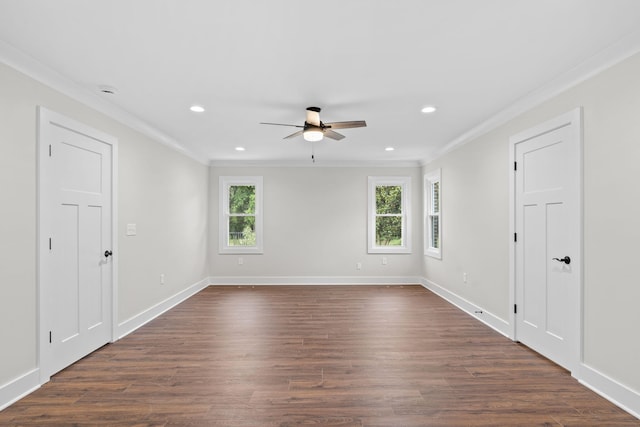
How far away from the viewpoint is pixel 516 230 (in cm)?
348

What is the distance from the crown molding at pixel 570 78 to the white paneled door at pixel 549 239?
276mm

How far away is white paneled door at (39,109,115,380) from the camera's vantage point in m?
2.60

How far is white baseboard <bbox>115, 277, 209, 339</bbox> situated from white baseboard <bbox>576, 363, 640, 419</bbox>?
14.8ft

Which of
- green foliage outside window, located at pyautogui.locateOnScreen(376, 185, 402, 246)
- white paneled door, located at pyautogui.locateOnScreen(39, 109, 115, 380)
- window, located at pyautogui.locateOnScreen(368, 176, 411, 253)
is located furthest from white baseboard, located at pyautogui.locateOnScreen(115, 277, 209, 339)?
green foliage outside window, located at pyautogui.locateOnScreen(376, 185, 402, 246)

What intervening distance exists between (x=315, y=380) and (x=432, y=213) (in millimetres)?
4433

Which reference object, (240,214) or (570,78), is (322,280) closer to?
(240,214)

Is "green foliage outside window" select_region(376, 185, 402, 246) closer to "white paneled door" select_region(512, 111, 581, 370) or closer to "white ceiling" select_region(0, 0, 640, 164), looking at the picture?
"white ceiling" select_region(0, 0, 640, 164)

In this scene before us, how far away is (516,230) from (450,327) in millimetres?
1422

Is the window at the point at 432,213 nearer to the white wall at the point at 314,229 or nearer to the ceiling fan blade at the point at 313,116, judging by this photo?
the white wall at the point at 314,229

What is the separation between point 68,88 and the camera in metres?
2.79

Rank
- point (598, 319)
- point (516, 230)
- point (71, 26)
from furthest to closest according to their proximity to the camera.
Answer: point (516, 230) < point (598, 319) < point (71, 26)

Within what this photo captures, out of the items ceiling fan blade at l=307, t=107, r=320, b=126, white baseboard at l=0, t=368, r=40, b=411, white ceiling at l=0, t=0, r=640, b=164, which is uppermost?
white ceiling at l=0, t=0, r=640, b=164

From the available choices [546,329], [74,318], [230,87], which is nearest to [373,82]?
[230,87]

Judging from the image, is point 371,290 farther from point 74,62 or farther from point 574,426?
point 74,62
